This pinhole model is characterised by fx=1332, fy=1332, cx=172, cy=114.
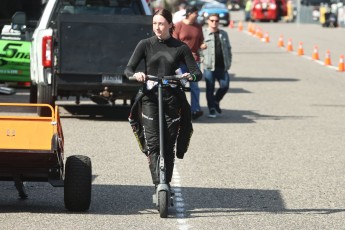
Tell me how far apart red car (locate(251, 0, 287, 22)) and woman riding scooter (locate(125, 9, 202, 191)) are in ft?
206

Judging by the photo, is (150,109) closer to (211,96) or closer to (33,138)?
(33,138)

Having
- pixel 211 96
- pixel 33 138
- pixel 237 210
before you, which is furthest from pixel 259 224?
pixel 211 96

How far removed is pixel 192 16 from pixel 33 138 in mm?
10485

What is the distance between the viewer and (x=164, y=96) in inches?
437

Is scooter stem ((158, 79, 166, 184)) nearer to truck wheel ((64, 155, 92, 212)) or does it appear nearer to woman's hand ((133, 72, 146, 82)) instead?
woman's hand ((133, 72, 146, 82))

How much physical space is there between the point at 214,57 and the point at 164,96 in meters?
9.95

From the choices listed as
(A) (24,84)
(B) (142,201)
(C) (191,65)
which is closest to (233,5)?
(A) (24,84)

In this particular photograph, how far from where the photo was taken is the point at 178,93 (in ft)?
36.5

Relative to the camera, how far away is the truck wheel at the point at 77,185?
1062 centimetres

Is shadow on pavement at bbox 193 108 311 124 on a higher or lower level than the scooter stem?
lower

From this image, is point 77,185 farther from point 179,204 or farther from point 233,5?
point 233,5

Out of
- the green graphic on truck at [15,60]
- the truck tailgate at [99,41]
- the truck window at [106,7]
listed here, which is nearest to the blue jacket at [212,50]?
the truck window at [106,7]

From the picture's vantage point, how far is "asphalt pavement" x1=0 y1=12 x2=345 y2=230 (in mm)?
10586

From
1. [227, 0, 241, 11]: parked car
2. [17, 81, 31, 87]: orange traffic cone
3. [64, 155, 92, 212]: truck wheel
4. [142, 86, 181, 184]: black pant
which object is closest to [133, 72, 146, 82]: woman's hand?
[142, 86, 181, 184]: black pant
